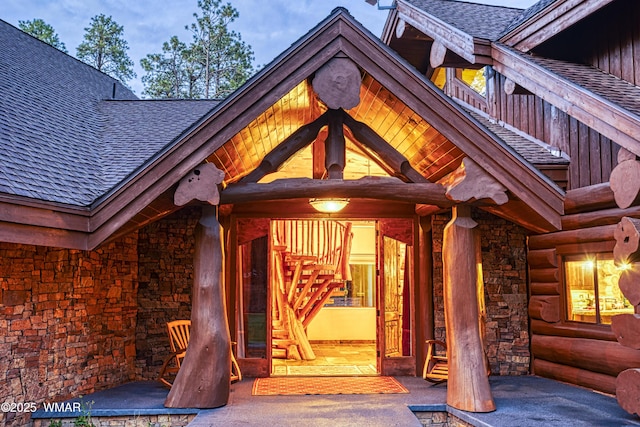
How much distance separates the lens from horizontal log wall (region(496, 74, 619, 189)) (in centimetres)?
745

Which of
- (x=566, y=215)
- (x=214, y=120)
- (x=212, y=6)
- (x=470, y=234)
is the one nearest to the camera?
(x=214, y=120)

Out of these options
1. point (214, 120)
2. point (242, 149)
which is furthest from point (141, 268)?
point (214, 120)

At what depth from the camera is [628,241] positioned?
18.1ft

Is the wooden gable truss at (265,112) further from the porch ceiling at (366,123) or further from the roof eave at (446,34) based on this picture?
the roof eave at (446,34)

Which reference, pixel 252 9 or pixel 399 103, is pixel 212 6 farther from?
pixel 252 9

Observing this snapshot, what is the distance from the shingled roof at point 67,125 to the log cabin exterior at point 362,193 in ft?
0.15

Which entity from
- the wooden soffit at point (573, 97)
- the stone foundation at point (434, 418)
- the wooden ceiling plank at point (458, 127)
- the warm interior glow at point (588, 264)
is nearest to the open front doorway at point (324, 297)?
the stone foundation at point (434, 418)

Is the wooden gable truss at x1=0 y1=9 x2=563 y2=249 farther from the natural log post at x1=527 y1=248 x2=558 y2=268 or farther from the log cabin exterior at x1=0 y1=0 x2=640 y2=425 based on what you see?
the natural log post at x1=527 y1=248 x2=558 y2=268

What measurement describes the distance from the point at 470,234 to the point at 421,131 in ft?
4.36

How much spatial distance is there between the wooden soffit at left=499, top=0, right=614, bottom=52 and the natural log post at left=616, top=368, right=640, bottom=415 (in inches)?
175

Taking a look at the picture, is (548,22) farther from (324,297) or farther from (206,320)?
(324,297)

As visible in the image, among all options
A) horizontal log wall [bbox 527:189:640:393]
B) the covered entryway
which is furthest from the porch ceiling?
horizontal log wall [bbox 527:189:640:393]

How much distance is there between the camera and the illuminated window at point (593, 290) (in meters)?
7.39

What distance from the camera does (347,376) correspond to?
8.70 m
